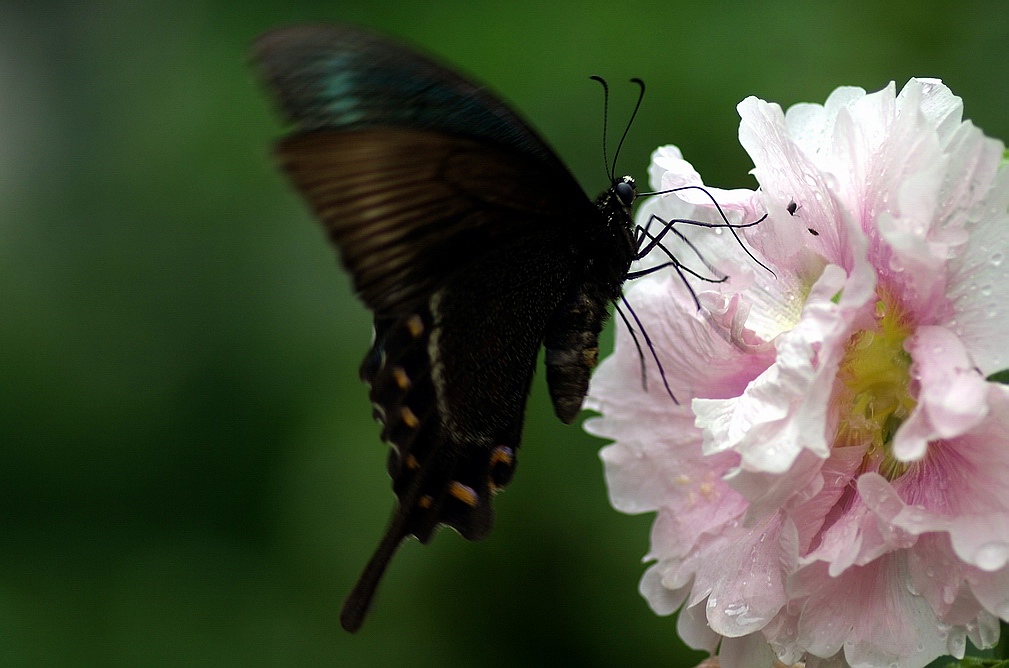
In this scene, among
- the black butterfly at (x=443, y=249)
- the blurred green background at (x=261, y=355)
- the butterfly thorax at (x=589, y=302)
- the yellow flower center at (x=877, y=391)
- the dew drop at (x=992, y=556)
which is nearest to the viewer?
the dew drop at (x=992, y=556)

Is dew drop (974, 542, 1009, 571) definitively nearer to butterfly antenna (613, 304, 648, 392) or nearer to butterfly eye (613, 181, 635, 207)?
butterfly antenna (613, 304, 648, 392)

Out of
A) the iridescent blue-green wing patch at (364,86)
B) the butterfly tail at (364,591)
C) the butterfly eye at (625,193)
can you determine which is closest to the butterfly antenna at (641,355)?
the butterfly eye at (625,193)

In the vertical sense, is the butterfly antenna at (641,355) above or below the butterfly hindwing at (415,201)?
below

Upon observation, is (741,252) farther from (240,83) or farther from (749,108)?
(240,83)

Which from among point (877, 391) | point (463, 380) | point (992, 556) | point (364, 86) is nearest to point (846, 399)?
point (877, 391)

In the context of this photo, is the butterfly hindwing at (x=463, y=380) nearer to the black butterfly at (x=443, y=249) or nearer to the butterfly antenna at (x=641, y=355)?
the black butterfly at (x=443, y=249)

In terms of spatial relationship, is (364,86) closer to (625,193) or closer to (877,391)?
(625,193)

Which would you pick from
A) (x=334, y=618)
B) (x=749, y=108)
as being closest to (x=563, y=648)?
(x=334, y=618)
